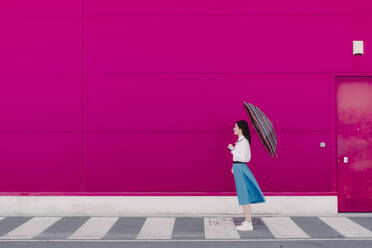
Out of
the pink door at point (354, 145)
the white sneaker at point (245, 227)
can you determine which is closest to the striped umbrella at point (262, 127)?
the white sneaker at point (245, 227)

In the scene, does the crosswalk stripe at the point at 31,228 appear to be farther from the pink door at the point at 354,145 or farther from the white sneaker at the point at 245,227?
the pink door at the point at 354,145

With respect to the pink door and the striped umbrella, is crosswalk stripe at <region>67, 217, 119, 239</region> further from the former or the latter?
the pink door

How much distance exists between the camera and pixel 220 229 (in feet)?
27.9

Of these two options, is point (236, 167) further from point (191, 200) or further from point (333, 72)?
point (333, 72)

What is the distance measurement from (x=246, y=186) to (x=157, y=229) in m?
1.82

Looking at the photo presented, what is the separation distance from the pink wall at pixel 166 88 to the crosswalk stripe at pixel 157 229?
918mm

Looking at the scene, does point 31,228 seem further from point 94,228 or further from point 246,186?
point 246,186

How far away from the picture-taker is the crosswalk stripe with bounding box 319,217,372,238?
800 cm

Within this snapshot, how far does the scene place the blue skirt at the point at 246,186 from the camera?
8.37 metres

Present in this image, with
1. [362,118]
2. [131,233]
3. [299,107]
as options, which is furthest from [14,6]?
[362,118]

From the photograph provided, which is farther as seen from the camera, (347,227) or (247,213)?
(347,227)

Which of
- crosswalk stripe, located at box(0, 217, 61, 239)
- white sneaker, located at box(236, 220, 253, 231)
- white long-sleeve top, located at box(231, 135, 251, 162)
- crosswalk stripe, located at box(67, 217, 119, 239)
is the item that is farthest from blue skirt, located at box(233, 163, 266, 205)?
crosswalk stripe, located at box(0, 217, 61, 239)

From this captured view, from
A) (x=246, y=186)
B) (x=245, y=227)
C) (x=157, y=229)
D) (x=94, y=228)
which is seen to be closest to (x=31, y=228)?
(x=94, y=228)

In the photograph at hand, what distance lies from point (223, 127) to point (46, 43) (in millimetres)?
4344
